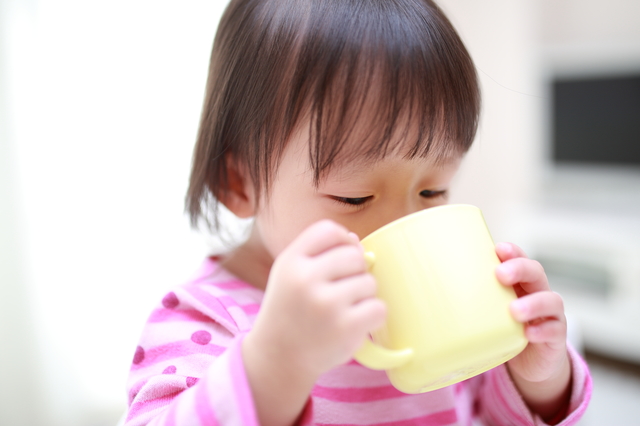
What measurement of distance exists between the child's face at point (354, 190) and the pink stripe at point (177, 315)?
151 millimetres

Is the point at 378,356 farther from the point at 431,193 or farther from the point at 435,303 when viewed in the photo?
the point at 431,193

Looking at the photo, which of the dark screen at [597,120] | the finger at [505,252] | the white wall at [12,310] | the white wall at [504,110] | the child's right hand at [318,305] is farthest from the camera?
the white wall at [504,110]

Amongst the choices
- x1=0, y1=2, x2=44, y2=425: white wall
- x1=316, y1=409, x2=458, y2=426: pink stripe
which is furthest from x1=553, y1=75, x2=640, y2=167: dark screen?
x1=0, y1=2, x2=44, y2=425: white wall

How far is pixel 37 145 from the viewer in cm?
153

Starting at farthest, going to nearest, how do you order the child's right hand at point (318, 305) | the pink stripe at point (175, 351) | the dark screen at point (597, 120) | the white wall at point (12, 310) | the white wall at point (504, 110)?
the white wall at point (504, 110)
the dark screen at point (597, 120)
the white wall at point (12, 310)
the pink stripe at point (175, 351)
the child's right hand at point (318, 305)

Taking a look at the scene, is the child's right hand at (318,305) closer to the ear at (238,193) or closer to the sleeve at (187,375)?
the sleeve at (187,375)

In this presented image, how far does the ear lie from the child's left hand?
0.36 m

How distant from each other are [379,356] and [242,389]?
0.38 feet

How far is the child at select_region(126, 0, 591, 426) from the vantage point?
41 cm

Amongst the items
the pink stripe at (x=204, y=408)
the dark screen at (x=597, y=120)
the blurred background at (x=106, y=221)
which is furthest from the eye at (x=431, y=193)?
the dark screen at (x=597, y=120)

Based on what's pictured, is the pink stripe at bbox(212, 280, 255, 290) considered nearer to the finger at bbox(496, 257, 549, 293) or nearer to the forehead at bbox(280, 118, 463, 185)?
the forehead at bbox(280, 118, 463, 185)

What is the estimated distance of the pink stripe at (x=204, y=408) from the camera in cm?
42

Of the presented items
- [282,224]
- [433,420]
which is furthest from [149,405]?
[433,420]

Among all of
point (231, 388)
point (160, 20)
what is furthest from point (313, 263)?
point (160, 20)
